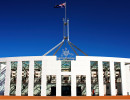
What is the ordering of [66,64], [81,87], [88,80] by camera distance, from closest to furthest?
[88,80]
[66,64]
[81,87]

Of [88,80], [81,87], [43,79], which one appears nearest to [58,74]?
[43,79]

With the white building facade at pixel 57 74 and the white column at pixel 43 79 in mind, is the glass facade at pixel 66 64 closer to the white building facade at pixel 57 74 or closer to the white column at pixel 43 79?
the white building facade at pixel 57 74

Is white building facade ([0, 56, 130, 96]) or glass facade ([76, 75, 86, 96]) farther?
glass facade ([76, 75, 86, 96])

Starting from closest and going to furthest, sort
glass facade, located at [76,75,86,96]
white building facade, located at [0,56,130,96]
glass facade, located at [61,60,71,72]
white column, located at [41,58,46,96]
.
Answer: white column, located at [41,58,46,96] < white building facade, located at [0,56,130,96] < glass facade, located at [61,60,71,72] < glass facade, located at [76,75,86,96]

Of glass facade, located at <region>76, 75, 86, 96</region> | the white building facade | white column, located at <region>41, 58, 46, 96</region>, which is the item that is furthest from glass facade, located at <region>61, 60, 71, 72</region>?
glass facade, located at <region>76, 75, 86, 96</region>

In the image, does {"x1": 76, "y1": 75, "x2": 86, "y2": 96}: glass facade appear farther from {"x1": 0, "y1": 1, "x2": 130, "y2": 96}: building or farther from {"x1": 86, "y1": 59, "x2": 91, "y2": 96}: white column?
{"x1": 86, "y1": 59, "x2": 91, "y2": 96}: white column

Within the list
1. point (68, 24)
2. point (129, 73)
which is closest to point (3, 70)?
point (68, 24)

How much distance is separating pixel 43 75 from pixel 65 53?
6.98 meters

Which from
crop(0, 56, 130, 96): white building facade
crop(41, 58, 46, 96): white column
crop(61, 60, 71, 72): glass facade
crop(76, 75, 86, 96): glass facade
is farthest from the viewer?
crop(76, 75, 86, 96): glass facade

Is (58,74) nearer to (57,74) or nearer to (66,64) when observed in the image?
(57,74)

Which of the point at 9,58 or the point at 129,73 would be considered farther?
the point at 129,73

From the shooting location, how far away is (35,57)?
117 feet

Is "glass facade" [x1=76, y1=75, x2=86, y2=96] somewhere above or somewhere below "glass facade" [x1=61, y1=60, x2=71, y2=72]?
below

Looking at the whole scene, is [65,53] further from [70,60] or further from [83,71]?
[83,71]
